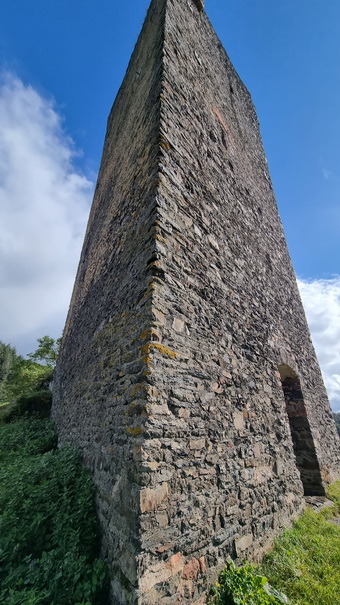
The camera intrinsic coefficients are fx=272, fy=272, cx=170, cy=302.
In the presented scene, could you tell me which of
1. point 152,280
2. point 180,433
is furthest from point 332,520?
point 152,280

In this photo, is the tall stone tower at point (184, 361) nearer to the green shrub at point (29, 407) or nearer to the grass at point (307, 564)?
the grass at point (307, 564)

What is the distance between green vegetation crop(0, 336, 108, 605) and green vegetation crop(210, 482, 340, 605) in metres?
1.12

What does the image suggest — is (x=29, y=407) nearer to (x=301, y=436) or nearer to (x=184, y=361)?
(x=301, y=436)

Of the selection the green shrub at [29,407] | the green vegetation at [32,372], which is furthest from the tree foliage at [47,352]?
the green shrub at [29,407]

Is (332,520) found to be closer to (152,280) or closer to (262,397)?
(262,397)

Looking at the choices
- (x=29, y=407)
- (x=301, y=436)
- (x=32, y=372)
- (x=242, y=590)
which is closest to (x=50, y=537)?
(x=242, y=590)

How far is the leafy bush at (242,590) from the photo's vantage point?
2.24m

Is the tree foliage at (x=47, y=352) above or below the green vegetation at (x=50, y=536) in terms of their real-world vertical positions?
above

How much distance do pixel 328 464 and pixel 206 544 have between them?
15.8ft

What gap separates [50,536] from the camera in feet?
8.77

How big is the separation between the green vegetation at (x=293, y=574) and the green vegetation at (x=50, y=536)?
3.66 ft

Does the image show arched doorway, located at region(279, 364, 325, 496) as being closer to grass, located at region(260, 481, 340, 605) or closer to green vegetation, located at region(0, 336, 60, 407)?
grass, located at region(260, 481, 340, 605)

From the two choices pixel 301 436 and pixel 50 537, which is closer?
pixel 50 537

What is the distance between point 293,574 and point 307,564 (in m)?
0.37
